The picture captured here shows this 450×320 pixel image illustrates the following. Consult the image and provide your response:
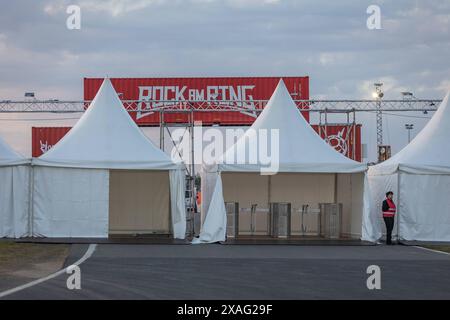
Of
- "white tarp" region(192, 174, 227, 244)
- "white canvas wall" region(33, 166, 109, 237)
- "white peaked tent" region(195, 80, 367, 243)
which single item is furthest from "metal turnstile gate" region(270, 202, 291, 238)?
"white canvas wall" region(33, 166, 109, 237)

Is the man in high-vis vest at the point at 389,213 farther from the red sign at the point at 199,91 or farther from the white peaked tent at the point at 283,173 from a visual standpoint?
the red sign at the point at 199,91

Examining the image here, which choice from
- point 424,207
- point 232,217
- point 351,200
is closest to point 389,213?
point 424,207

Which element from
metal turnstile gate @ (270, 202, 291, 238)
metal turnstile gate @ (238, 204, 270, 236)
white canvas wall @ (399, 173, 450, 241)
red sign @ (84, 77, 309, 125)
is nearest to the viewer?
white canvas wall @ (399, 173, 450, 241)

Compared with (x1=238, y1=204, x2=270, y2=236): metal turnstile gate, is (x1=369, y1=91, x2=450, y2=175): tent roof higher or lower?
higher

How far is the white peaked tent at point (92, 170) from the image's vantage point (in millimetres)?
22438

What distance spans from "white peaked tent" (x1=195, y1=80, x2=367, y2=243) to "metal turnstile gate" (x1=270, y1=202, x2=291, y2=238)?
3.32ft

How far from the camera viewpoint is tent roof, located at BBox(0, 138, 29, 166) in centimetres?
2230

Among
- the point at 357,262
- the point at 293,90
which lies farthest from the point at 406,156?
the point at 293,90

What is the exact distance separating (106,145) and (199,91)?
78.2 feet

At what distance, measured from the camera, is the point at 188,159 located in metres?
29.1

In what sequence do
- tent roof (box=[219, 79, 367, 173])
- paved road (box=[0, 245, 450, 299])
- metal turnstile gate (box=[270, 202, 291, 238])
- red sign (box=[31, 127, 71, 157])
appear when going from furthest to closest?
1. red sign (box=[31, 127, 71, 157])
2. metal turnstile gate (box=[270, 202, 291, 238])
3. tent roof (box=[219, 79, 367, 173])
4. paved road (box=[0, 245, 450, 299])

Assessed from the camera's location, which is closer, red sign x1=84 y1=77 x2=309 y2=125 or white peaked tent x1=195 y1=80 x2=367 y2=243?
white peaked tent x1=195 y1=80 x2=367 y2=243

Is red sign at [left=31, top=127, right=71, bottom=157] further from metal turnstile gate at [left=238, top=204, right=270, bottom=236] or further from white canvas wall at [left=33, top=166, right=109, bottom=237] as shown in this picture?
white canvas wall at [left=33, top=166, right=109, bottom=237]

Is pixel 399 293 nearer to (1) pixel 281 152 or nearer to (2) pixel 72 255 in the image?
(2) pixel 72 255
